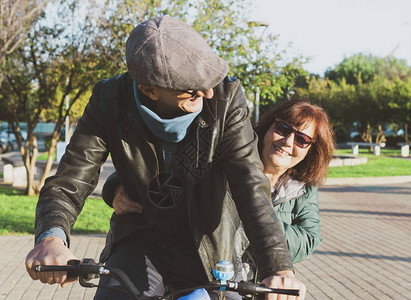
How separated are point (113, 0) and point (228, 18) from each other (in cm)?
230

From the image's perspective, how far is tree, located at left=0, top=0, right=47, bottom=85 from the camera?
905 cm

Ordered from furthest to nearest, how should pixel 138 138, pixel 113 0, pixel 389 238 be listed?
pixel 113 0 < pixel 389 238 < pixel 138 138

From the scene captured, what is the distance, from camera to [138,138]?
213cm

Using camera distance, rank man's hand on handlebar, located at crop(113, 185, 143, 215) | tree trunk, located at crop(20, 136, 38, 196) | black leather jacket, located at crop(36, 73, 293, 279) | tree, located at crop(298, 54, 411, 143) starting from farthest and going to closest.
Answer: tree, located at crop(298, 54, 411, 143) < tree trunk, located at crop(20, 136, 38, 196) < man's hand on handlebar, located at crop(113, 185, 143, 215) < black leather jacket, located at crop(36, 73, 293, 279)

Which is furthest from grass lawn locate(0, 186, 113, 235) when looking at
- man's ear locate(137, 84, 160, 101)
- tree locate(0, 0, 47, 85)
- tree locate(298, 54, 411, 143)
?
tree locate(298, 54, 411, 143)

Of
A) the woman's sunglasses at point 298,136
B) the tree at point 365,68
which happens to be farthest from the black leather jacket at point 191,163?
the tree at point 365,68

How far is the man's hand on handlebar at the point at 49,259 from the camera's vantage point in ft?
5.58

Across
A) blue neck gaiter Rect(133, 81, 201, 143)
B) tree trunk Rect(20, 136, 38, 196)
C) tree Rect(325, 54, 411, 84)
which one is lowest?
tree Rect(325, 54, 411, 84)

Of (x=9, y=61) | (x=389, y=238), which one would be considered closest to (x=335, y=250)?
(x=389, y=238)

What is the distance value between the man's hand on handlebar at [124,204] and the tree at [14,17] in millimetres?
7421

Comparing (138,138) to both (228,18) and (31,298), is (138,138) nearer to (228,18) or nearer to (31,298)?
(31,298)

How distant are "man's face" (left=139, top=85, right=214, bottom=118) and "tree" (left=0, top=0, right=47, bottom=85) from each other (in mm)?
7671

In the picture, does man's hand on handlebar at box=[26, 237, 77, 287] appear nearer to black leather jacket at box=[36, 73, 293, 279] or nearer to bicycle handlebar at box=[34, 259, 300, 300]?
bicycle handlebar at box=[34, 259, 300, 300]

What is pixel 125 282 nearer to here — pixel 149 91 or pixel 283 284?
pixel 283 284
